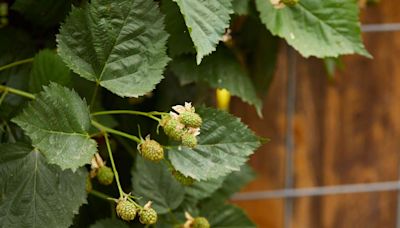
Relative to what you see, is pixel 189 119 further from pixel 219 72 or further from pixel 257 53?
pixel 257 53

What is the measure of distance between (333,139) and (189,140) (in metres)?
0.72

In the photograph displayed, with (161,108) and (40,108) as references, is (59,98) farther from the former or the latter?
(161,108)

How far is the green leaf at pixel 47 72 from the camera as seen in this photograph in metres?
0.72

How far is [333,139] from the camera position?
1313 millimetres

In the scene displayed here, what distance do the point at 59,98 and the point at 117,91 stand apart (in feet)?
0.17

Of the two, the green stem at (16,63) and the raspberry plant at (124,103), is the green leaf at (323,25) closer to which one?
the raspberry plant at (124,103)

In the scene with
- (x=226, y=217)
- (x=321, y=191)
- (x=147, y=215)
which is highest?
(x=147, y=215)

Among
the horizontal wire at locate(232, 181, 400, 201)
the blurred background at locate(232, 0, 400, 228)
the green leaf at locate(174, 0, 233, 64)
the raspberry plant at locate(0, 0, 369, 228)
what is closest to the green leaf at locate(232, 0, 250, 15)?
the raspberry plant at locate(0, 0, 369, 228)

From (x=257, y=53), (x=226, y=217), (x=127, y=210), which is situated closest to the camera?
(x=127, y=210)

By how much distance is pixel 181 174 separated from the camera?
69 centimetres

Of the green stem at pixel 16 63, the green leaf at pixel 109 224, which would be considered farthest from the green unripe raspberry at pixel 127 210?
the green stem at pixel 16 63

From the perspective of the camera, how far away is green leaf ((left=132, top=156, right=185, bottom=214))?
2.63 ft

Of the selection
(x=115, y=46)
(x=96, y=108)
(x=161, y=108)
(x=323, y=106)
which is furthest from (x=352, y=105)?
(x=115, y=46)

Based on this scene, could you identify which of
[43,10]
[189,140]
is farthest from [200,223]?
[43,10]
